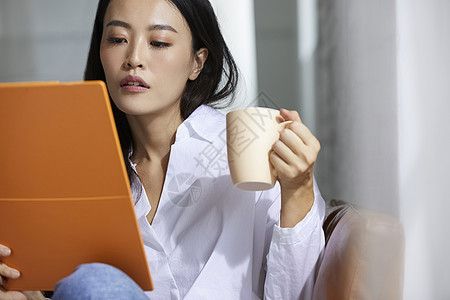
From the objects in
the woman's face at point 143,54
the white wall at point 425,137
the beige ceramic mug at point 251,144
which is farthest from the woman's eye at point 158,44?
the white wall at point 425,137

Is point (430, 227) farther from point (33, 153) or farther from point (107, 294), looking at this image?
point (33, 153)

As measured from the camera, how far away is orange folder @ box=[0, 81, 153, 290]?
60 centimetres

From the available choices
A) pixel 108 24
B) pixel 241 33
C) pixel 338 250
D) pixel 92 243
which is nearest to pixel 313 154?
pixel 338 250

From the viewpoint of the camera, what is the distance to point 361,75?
580 mm

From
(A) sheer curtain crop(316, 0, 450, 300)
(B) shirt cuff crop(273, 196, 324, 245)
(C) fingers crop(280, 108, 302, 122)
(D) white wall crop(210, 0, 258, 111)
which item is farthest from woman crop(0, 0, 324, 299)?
(D) white wall crop(210, 0, 258, 111)

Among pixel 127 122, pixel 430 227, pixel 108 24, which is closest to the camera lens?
pixel 430 227

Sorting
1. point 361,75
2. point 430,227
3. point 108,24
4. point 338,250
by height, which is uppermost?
point 108,24

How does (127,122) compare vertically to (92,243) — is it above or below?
above

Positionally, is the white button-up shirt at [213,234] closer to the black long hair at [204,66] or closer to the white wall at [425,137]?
the black long hair at [204,66]

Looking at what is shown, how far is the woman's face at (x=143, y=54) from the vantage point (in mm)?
944

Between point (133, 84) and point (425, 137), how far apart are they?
603 millimetres

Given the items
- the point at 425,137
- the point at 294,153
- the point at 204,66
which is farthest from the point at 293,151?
the point at 204,66

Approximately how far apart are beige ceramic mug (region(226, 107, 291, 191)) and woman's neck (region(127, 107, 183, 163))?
37cm

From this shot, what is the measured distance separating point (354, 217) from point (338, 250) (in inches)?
3.4
